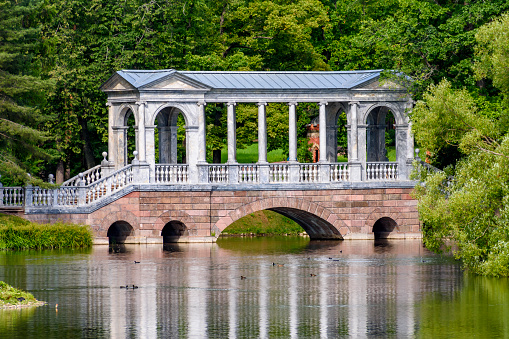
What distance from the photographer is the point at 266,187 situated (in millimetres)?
41281

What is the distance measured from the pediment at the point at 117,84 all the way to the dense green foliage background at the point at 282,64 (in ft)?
7.89

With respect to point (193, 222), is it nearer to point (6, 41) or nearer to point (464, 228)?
point (6, 41)

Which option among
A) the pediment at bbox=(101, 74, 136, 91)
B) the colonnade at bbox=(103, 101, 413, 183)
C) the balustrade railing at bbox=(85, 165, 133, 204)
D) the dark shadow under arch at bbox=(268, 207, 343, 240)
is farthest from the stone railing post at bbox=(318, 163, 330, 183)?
the pediment at bbox=(101, 74, 136, 91)

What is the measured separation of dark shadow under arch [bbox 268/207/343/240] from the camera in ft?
140

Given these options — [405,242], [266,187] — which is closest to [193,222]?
[266,187]

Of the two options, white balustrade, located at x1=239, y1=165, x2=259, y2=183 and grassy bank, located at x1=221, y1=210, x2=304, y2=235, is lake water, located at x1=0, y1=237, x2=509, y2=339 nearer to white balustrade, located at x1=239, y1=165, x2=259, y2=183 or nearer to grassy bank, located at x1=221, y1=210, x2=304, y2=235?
white balustrade, located at x1=239, y1=165, x2=259, y2=183

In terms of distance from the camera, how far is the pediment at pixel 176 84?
1601 inches

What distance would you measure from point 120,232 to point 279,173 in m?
6.89

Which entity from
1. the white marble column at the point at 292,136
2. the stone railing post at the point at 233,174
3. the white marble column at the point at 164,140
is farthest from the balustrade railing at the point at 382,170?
the white marble column at the point at 164,140

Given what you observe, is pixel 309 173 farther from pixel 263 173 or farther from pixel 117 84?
pixel 117 84

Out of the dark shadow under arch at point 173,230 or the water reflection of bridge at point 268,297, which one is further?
the dark shadow under arch at point 173,230

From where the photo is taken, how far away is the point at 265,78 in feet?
140

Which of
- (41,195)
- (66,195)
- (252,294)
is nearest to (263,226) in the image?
(66,195)

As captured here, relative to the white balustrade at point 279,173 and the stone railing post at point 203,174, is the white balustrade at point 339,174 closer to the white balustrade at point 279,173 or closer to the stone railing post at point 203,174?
the white balustrade at point 279,173
